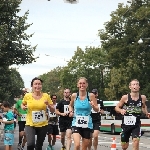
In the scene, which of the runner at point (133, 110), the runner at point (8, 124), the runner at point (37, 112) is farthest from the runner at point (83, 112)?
the runner at point (8, 124)

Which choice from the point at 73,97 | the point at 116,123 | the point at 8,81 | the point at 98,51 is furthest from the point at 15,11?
the point at 98,51

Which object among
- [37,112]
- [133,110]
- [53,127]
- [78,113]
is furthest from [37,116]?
[53,127]

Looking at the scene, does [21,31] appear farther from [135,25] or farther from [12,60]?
[135,25]

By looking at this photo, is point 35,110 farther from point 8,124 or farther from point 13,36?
point 13,36

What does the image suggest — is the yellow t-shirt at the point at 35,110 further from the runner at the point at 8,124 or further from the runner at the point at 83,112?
the runner at the point at 8,124

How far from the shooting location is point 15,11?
1264 inches

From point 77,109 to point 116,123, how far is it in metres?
22.7

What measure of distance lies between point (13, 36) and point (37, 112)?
22953 millimetres

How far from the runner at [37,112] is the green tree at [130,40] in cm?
4021

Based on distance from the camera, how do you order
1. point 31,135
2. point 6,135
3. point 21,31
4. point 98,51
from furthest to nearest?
point 98,51
point 21,31
point 6,135
point 31,135

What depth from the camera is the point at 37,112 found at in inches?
372

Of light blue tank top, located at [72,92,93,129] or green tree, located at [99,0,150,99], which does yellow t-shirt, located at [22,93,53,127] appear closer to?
light blue tank top, located at [72,92,93,129]

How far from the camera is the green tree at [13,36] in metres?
30.8

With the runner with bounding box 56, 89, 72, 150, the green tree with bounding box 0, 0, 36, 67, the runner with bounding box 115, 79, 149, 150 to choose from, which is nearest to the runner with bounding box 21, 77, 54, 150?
the runner with bounding box 115, 79, 149, 150
